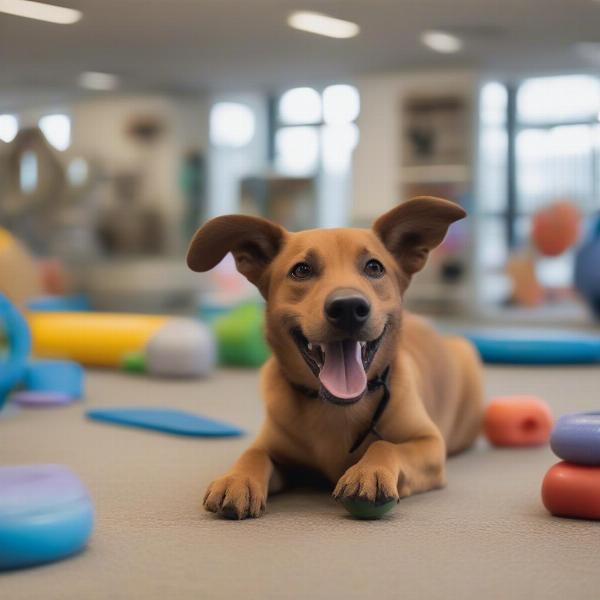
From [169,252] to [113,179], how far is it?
1.07 metres

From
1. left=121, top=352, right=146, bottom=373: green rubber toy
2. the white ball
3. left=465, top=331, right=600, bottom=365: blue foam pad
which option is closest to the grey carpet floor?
the white ball

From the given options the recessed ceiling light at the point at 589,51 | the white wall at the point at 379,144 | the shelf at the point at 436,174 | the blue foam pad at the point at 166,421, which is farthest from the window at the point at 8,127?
the blue foam pad at the point at 166,421

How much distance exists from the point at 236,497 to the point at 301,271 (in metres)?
0.53

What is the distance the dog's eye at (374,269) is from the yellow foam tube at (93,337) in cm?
315

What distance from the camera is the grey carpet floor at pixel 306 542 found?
1.57 m

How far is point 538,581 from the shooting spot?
5.28 feet

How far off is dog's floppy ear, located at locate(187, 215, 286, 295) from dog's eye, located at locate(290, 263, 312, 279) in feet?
0.46

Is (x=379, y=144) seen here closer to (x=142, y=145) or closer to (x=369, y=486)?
(x=142, y=145)

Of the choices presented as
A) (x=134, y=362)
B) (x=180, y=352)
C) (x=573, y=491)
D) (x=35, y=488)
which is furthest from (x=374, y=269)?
(x=134, y=362)

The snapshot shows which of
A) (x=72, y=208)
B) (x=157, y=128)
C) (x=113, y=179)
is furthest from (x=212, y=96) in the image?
(x=72, y=208)

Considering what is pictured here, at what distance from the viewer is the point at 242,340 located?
210 inches

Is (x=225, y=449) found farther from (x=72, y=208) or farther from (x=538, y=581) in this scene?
(x=72, y=208)

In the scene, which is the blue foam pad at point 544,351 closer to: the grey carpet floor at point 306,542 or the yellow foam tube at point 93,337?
the yellow foam tube at point 93,337

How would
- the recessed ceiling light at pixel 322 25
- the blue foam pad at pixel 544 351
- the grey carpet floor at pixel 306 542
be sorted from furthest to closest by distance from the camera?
1. the recessed ceiling light at pixel 322 25
2. the blue foam pad at pixel 544 351
3. the grey carpet floor at pixel 306 542
